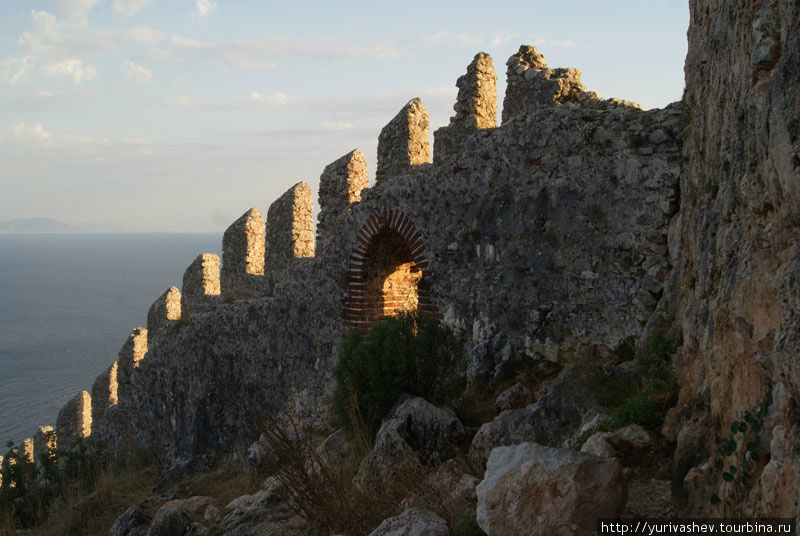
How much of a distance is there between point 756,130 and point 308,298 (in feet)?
25.2

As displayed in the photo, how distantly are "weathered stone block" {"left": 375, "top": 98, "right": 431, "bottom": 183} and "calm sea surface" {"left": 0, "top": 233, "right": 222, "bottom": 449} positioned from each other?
22922mm

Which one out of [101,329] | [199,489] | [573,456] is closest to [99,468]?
[199,489]

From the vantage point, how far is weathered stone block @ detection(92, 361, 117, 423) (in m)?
17.1

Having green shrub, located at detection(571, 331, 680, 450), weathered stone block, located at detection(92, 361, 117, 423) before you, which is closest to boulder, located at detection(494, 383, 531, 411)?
green shrub, located at detection(571, 331, 680, 450)

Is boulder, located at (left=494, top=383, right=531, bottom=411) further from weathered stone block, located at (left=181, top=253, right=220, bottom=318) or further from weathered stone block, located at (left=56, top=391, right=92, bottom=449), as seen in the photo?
weathered stone block, located at (left=56, top=391, right=92, bottom=449)

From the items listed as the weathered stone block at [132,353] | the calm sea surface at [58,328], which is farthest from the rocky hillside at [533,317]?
the calm sea surface at [58,328]

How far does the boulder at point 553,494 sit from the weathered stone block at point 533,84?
5.35 meters

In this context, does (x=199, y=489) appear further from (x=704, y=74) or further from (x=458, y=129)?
(x=704, y=74)

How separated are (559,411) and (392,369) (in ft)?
6.57

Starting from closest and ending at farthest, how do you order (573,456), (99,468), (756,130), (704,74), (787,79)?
(787,79), (756,130), (573,456), (704,74), (99,468)

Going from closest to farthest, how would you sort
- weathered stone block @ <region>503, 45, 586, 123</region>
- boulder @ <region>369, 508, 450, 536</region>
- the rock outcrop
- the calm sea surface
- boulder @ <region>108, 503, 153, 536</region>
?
the rock outcrop → boulder @ <region>369, 508, 450, 536</region> → boulder @ <region>108, 503, 153, 536</region> → weathered stone block @ <region>503, 45, 586, 123</region> → the calm sea surface

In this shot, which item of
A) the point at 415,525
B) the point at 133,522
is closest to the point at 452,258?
the point at 415,525

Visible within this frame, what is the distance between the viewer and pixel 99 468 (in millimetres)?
10836

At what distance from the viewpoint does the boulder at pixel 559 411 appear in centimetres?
507
